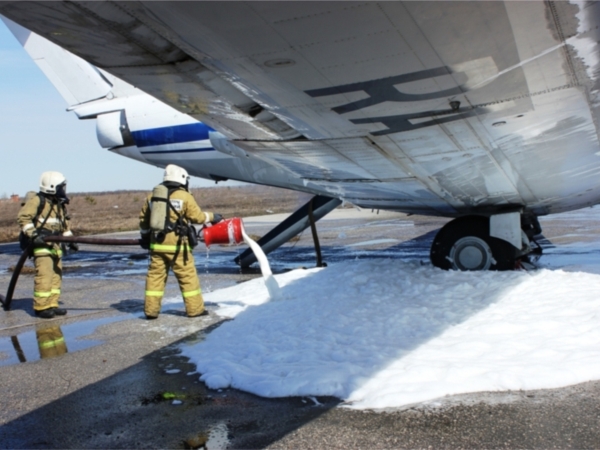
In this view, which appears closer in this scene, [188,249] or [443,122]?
[443,122]

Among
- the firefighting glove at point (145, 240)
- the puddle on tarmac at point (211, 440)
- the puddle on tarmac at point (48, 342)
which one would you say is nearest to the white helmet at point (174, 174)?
the firefighting glove at point (145, 240)

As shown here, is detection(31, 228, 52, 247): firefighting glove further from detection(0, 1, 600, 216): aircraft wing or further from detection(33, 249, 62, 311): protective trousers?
detection(0, 1, 600, 216): aircraft wing

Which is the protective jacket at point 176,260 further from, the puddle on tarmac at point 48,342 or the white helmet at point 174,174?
the puddle on tarmac at point 48,342

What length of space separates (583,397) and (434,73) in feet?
7.22

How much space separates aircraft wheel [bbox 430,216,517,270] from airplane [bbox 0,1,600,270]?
0.74 meters

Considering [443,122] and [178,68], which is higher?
[178,68]

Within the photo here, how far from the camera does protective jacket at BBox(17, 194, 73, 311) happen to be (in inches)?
310

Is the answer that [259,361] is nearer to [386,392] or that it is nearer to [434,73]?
[386,392]

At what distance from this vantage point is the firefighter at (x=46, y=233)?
7.88 metres

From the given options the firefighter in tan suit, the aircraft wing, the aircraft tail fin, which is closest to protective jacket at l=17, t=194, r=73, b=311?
the firefighter in tan suit

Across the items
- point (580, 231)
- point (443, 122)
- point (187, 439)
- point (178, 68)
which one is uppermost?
point (178, 68)

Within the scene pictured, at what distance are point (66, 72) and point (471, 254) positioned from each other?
8768 millimetres

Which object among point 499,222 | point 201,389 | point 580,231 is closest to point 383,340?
point 201,389

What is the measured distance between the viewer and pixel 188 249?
7.49 meters
